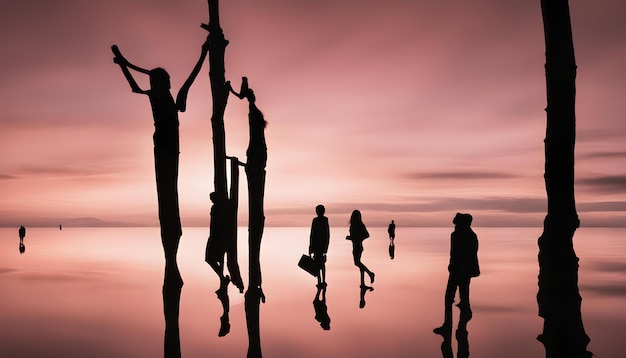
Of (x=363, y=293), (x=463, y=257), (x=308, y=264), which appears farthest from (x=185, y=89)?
(x=363, y=293)

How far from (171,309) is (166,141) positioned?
1765mm

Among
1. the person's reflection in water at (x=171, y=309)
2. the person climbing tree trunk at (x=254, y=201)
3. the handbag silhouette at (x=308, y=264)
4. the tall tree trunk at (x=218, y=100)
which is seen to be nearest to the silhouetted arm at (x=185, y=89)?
the tall tree trunk at (x=218, y=100)

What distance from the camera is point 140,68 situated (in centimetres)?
658

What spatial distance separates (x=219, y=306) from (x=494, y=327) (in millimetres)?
6614

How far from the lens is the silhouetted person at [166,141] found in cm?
639

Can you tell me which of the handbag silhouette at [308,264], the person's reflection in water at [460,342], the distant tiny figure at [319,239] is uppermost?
the distant tiny figure at [319,239]

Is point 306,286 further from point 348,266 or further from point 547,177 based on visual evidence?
point 547,177

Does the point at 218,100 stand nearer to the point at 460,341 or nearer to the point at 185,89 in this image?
the point at 185,89

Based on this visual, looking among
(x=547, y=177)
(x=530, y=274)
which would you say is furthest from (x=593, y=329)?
(x=530, y=274)

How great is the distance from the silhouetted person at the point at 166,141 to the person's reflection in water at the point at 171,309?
0.26ft

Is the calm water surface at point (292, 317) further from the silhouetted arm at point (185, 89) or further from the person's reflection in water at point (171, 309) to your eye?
the silhouetted arm at point (185, 89)

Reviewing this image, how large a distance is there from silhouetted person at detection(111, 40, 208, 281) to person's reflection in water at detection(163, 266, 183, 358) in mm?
79

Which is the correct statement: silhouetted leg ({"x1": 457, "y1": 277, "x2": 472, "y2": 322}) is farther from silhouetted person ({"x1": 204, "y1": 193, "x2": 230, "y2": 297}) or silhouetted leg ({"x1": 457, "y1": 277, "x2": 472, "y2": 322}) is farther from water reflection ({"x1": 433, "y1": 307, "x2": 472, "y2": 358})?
silhouetted person ({"x1": 204, "y1": 193, "x2": 230, "y2": 297})

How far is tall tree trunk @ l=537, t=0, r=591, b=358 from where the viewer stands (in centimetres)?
754
